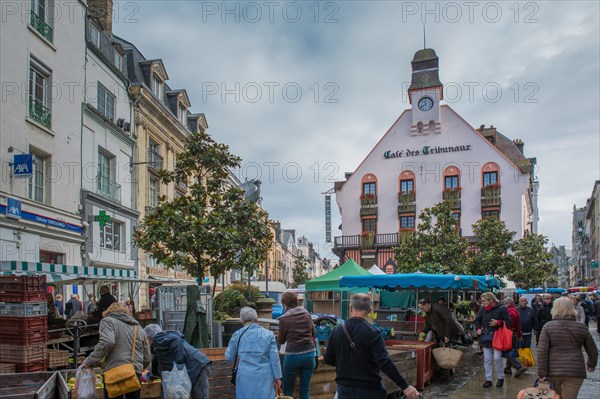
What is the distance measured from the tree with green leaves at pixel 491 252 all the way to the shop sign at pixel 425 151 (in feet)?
27.9

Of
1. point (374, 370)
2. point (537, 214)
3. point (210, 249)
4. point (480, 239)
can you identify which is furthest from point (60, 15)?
point (537, 214)

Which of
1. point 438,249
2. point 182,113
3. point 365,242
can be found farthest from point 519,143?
point 182,113

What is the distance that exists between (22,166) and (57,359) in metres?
8.82

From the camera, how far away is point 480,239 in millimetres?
34406

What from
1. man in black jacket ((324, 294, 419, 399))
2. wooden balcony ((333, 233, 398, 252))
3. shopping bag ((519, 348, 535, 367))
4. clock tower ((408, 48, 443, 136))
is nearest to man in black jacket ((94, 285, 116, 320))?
shopping bag ((519, 348, 535, 367))

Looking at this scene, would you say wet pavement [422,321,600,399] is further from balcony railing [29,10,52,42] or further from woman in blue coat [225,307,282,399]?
balcony railing [29,10,52,42]

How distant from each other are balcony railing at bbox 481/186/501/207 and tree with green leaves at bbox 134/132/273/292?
2667 centimetres

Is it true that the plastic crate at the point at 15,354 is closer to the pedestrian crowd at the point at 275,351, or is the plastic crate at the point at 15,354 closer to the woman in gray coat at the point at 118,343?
the pedestrian crowd at the point at 275,351

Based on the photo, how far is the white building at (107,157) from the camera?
22.2 metres

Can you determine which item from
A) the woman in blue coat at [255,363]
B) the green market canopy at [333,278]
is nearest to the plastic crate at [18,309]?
the woman in blue coat at [255,363]

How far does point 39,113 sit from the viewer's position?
62.1ft

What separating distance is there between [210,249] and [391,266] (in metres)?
27.3

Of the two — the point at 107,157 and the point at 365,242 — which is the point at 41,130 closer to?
the point at 107,157

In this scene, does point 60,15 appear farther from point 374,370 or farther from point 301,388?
point 374,370
